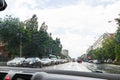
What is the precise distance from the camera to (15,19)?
250ft

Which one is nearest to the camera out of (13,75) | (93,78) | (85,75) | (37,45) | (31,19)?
(93,78)

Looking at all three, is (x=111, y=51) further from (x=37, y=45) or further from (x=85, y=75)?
(x=85, y=75)

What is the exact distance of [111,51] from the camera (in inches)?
4897

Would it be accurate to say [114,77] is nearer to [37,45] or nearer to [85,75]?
[85,75]

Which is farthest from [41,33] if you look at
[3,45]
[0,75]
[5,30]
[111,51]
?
[0,75]

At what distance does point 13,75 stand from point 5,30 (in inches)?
2760

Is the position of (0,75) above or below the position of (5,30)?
below

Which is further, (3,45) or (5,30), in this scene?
(3,45)

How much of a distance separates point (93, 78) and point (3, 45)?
79.6m

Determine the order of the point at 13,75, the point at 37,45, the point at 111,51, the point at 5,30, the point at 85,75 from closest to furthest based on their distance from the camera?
the point at 85,75 < the point at 13,75 < the point at 5,30 < the point at 37,45 < the point at 111,51

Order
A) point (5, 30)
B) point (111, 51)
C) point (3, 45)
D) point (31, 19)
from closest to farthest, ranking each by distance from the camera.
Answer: point (5, 30) < point (3, 45) < point (31, 19) < point (111, 51)

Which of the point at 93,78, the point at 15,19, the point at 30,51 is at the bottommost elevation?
the point at 93,78

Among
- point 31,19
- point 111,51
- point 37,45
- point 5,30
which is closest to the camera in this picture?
point 5,30

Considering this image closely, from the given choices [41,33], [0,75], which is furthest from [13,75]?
[41,33]
